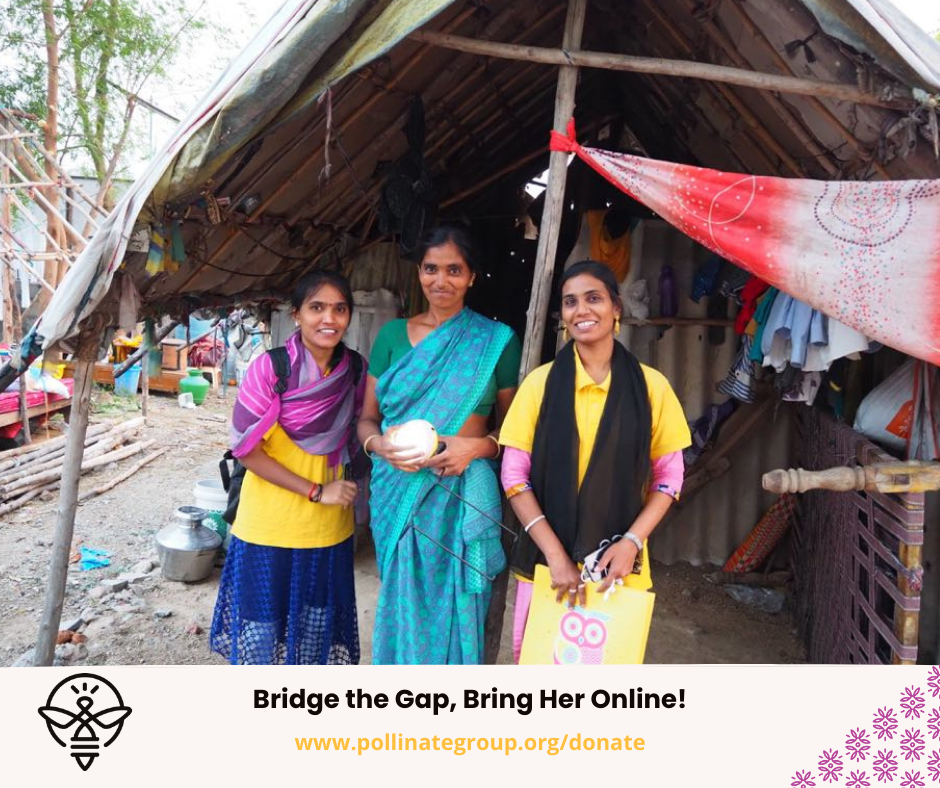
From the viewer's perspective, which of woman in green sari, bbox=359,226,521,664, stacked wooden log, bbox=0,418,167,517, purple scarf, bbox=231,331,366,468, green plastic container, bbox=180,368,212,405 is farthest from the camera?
green plastic container, bbox=180,368,212,405

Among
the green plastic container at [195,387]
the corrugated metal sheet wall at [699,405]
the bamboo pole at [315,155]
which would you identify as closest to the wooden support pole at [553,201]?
the bamboo pole at [315,155]

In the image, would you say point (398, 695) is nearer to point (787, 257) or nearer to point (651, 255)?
point (787, 257)

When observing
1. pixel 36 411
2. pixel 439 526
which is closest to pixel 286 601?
pixel 439 526

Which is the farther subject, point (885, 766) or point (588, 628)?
point (588, 628)

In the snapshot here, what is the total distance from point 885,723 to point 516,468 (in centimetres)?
120

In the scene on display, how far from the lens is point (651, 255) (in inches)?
167

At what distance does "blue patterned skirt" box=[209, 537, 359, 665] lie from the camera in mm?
2340

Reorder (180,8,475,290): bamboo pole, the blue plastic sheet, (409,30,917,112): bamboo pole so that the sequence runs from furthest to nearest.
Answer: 1. the blue plastic sheet
2. (180,8,475,290): bamboo pole
3. (409,30,917,112): bamboo pole

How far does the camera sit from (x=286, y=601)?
2404 millimetres

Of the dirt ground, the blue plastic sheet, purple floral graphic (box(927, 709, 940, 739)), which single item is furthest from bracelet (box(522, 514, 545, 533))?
the blue plastic sheet

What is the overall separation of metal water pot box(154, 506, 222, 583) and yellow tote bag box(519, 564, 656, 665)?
9.68ft

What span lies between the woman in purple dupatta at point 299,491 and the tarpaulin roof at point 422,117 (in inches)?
23.2

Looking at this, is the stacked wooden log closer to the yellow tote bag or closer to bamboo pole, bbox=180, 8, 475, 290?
bamboo pole, bbox=180, 8, 475, 290

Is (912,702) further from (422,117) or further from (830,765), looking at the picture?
(422,117)
